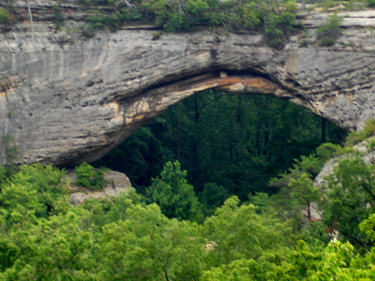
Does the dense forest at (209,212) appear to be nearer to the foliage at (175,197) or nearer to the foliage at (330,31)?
the foliage at (175,197)

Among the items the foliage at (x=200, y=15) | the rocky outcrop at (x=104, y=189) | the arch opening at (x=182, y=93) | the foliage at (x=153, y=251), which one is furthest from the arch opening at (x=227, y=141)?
the foliage at (x=153, y=251)

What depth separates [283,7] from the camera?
758 inches

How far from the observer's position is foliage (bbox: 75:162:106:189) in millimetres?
18047

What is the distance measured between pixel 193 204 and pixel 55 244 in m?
10.9

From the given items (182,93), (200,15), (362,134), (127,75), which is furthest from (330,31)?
(127,75)

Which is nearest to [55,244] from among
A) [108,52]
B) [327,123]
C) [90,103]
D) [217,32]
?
[90,103]

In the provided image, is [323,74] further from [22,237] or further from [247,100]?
[22,237]

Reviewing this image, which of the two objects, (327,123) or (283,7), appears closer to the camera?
(283,7)

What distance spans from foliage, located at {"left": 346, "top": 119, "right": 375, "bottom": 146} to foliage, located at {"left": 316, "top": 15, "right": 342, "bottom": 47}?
3.64 metres

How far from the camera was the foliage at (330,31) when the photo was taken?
60.1 ft

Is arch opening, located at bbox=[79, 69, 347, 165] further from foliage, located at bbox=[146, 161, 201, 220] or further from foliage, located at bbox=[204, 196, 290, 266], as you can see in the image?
foliage, located at bbox=[204, 196, 290, 266]

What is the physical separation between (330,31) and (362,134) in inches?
180

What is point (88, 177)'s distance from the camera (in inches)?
722

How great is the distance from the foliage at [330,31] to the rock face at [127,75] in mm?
279
